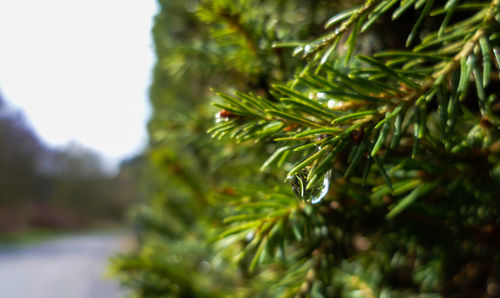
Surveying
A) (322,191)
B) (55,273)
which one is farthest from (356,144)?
(55,273)

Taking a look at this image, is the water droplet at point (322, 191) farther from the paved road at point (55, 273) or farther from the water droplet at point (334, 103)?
the paved road at point (55, 273)

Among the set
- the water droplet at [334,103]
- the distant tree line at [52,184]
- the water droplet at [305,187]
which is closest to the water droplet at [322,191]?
the water droplet at [305,187]

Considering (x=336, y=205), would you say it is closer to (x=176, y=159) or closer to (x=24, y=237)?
(x=176, y=159)

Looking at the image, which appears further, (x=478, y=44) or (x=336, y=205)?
(x=336, y=205)

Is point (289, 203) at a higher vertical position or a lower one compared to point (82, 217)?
lower

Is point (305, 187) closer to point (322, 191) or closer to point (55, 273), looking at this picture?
point (322, 191)

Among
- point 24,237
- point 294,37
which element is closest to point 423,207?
point 294,37
